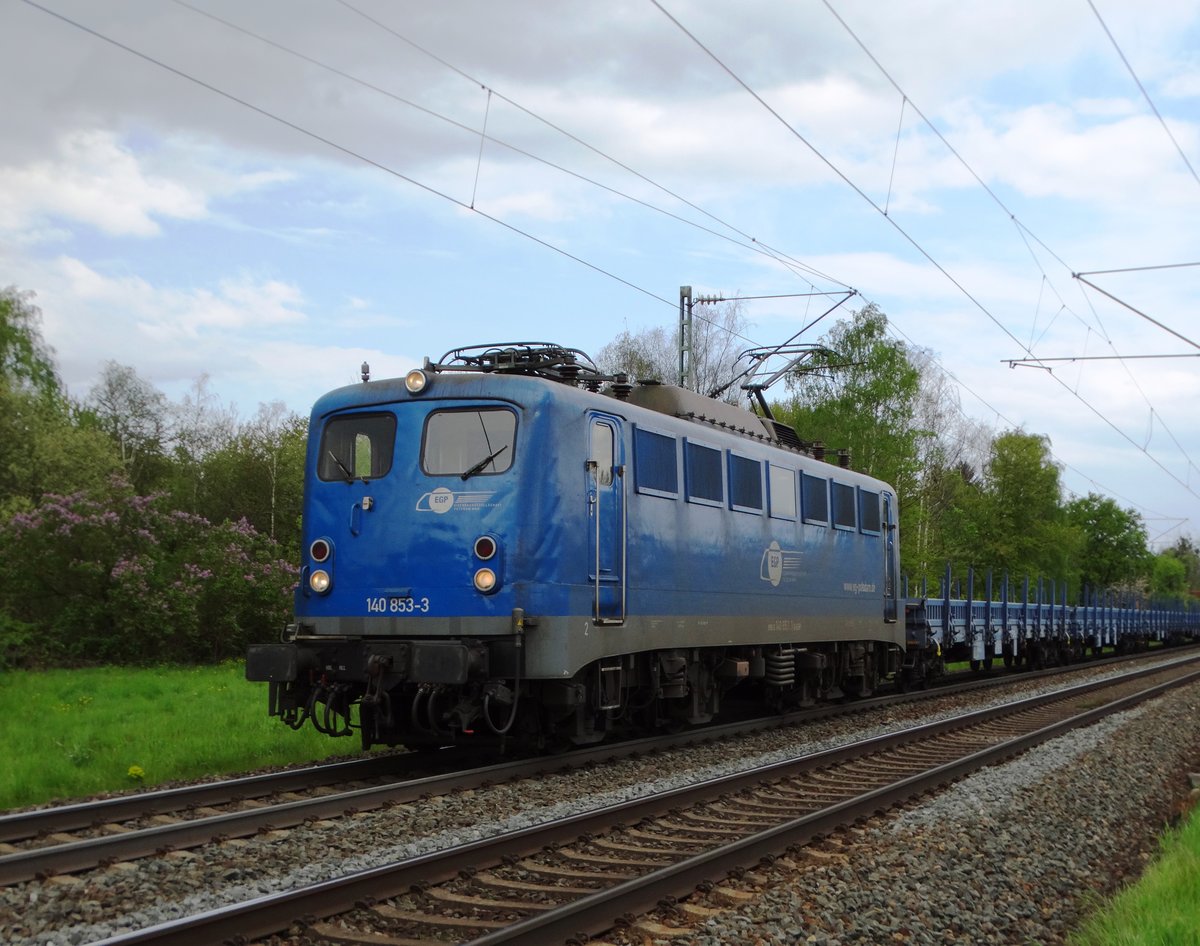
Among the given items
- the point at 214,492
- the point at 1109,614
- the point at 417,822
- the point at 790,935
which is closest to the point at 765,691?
the point at 417,822

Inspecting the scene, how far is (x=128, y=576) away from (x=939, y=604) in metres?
15.3

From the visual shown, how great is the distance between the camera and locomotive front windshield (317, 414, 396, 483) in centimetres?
1099

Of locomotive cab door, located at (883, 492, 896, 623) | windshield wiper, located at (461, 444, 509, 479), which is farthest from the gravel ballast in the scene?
locomotive cab door, located at (883, 492, 896, 623)

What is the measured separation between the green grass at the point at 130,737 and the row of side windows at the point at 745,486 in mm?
4219

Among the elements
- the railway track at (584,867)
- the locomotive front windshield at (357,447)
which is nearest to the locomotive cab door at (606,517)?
the locomotive front windshield at (357,447)

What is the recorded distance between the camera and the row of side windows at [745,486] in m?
12.1

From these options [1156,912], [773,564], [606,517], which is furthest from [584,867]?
[773,564]

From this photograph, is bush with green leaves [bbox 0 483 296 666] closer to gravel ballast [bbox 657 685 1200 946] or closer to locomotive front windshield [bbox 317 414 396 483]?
locomotive front windshield [bbox 317 414 396 483]

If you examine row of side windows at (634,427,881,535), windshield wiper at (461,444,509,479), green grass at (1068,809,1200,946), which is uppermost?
row of side windows at (634,427,881,535)

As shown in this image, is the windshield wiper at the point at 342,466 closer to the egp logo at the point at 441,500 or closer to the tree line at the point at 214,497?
the egp logo at the point at 441,500

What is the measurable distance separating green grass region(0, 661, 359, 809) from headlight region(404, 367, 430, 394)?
3.75 metres

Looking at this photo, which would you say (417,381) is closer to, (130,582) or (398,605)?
(398,605)

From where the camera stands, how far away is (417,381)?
1091 cm

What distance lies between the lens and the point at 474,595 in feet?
33.6
